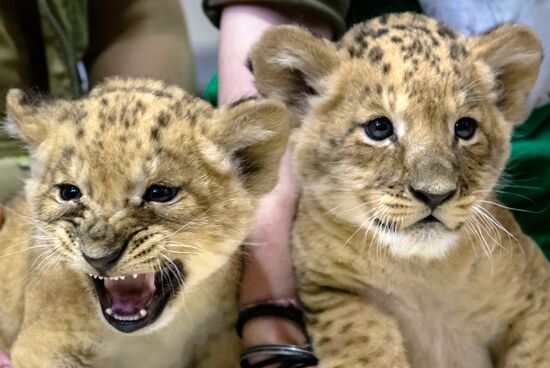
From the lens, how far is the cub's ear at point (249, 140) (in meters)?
1.06

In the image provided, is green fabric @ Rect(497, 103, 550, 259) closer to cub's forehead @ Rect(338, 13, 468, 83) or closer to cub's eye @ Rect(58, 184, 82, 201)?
cub's forehead @ Rect(338, 13, 468, 83)

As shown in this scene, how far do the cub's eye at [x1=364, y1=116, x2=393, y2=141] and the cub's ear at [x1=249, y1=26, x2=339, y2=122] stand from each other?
0.14 meters

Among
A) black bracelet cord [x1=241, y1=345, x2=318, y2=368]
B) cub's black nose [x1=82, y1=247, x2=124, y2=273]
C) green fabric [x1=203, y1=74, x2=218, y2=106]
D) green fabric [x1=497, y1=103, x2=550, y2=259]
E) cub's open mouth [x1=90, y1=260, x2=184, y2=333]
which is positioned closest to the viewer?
cub's black nose [x1=82, y1=247, x2=124, y2=273]

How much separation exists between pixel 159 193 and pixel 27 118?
0.30m

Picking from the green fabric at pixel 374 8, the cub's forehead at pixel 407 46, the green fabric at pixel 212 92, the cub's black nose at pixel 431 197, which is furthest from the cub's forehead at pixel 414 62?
the green fabric at pixel 212 92

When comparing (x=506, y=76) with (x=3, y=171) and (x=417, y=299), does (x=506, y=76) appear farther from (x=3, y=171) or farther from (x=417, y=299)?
(x=3, y=171)

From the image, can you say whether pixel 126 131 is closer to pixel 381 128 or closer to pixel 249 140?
pixel 249 140

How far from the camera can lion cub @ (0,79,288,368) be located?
97cm

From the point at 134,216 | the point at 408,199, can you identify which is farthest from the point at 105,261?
the point at 408,199

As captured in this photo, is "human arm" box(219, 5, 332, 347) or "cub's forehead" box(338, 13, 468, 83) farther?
"human arm" box(219, 5, 332, 347)

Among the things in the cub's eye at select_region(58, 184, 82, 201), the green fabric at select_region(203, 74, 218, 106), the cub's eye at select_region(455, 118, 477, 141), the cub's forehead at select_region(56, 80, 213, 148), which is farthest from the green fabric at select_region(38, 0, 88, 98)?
the cub's eye at select_region(455, 118, 477, 141)

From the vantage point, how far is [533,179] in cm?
151

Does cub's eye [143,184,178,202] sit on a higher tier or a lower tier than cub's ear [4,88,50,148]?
lower

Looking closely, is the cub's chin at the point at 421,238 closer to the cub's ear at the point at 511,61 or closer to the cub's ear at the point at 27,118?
the cub's ear at the point at 511,61
